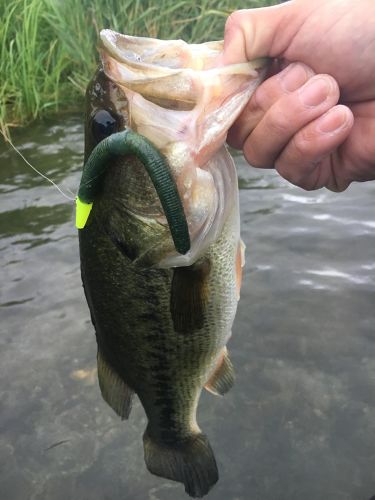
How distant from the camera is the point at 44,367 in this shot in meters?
3.31

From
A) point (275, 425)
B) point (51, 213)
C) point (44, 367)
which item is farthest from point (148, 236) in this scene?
point (51, 213)

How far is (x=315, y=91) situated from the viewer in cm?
162

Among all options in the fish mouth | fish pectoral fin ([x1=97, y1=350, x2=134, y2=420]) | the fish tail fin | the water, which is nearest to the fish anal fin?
fish pectoral fin ([x1=97, y1=350, x2=134, y2=420])

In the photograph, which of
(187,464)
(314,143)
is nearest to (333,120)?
(314,143)

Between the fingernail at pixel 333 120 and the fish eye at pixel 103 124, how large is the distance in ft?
1.86

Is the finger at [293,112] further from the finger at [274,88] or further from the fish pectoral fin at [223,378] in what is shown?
the fish pectoral fin at [223,378]

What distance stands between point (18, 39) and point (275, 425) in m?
5.62

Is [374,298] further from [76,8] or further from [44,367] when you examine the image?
[76,8]

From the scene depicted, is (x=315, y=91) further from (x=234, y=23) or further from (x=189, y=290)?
(x=189, y=290)

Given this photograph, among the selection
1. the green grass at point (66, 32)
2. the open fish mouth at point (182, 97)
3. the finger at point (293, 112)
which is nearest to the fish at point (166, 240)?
the open fish mouth at point (182, 97)

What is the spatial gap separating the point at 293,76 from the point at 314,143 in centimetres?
19

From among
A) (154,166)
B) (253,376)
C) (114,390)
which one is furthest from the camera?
(253,376)

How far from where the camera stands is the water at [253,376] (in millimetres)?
2664

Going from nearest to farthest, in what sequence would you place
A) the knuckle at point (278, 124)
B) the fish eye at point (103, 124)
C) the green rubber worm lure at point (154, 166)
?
the green rubber worm lure at point (154, 166) → the fish eye at point (103, 124) → the knuckle at point (278, 124)
